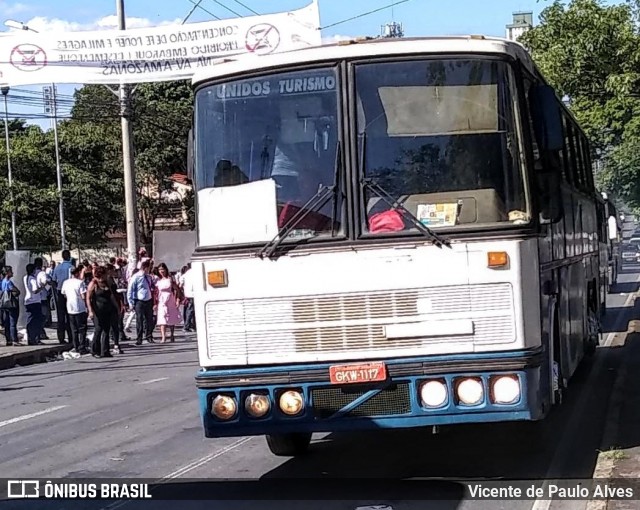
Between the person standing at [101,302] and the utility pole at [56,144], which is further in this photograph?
the utility pole at [56,144]

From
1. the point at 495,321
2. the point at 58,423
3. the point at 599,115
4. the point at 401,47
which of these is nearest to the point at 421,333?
the point at 495,321

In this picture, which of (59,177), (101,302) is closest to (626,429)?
(101,302)

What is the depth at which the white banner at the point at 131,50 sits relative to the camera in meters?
21.0

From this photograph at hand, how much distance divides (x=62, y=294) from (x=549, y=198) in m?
15.1

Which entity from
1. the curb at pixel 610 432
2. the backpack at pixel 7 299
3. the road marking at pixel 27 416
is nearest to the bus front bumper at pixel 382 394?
the curb at pixel 610 432

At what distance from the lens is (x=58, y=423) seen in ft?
A: 39.1

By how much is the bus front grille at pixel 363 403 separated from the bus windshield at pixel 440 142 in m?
1.09

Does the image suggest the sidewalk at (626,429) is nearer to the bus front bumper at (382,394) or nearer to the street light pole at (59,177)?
the bus front bumper at (382,394)

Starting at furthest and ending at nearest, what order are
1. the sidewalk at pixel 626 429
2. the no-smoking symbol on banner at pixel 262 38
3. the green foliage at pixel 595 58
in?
the no-smoking symbol on banner at pixel 262 38 < the green foliage at pixel 595 58 < the sidewalk at pixel 626 429

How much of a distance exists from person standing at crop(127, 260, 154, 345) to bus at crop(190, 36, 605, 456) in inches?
608

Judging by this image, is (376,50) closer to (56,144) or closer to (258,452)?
(258,452)

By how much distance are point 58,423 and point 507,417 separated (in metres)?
6.57

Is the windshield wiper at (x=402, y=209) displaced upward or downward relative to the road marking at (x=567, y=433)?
upward

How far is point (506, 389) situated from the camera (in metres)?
6.95
